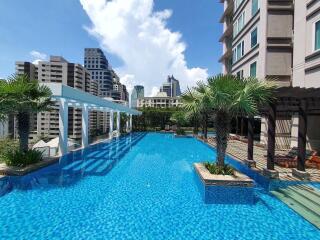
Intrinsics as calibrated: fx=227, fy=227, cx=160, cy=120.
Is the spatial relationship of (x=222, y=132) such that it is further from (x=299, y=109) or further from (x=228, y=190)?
(x=299, y=109)

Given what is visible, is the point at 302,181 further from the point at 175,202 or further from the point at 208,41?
the point at 208,41

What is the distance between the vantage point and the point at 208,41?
95.9 ft

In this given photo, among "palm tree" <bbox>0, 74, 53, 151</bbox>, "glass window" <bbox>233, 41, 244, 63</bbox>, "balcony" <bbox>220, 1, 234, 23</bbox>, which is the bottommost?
"palm tree" <bbox>0, 74, 53, 151</bbox>

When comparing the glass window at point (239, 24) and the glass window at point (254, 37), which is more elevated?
the glass window at point (239, 24)

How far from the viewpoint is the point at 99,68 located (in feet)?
494

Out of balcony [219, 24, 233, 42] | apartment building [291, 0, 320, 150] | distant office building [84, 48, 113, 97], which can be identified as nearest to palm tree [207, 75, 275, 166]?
apartment building [291, 0, 320, 150]

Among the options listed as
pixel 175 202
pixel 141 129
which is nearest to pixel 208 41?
pixel 141 129

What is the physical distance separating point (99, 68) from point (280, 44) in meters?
144

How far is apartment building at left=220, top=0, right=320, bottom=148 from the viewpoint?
44.9ft

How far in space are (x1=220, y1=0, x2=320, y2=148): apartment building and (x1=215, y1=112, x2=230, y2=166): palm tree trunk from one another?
7.68 metres

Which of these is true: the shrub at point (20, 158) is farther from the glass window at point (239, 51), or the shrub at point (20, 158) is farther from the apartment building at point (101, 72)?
the apartment building at point (101, 72)

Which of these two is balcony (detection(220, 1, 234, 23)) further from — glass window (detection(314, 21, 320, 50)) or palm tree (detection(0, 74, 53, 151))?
palm tree (detection(0, 74, 53, 151))

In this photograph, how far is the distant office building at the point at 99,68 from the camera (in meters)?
148

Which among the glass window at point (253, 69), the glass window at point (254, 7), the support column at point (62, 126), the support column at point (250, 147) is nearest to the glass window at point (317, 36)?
the support column at point (250, 147)
